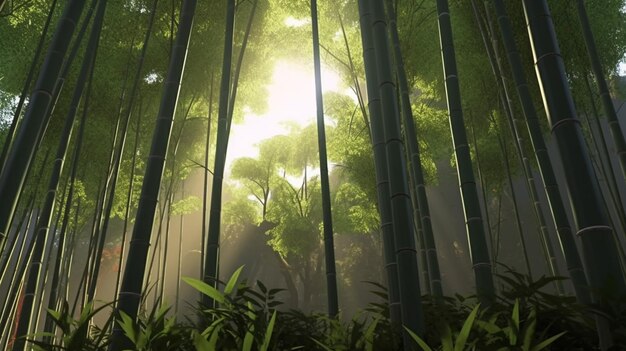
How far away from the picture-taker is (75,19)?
7.11 feet

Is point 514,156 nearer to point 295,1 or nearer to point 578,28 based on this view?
point 578,28

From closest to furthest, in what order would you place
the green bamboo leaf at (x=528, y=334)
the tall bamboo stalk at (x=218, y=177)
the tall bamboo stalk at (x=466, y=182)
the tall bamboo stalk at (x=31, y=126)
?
the green bamboo leaf at (x=528, y=334) → the tall bamboo stalk at (x=31, y=126) → the tall bamboo stalk at (x=466, y=182) → the tall bamboo stalk at (x=218, y=177)

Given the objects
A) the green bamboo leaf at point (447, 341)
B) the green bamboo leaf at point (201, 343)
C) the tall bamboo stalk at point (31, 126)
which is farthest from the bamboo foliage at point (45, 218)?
the green bamboo leaf at point (447, 341)

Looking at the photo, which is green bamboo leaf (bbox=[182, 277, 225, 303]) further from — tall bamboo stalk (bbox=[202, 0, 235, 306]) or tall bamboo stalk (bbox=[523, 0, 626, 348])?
tall bamboo stalk (bbox=[523, 0, 626, 348])

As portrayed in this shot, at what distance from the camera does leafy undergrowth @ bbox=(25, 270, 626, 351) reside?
51.4 inches

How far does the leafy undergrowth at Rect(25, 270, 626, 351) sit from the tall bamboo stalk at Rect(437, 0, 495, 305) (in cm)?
33

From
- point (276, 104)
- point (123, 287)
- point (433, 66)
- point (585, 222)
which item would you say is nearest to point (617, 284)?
point (585, 222)

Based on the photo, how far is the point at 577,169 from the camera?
58.6 inches

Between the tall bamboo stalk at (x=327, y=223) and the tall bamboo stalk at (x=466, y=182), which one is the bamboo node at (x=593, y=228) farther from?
the tall bamboo stalk at (x=327, y=223)

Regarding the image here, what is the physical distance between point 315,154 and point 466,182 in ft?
40.7

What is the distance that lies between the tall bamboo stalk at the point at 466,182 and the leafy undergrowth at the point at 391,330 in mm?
334

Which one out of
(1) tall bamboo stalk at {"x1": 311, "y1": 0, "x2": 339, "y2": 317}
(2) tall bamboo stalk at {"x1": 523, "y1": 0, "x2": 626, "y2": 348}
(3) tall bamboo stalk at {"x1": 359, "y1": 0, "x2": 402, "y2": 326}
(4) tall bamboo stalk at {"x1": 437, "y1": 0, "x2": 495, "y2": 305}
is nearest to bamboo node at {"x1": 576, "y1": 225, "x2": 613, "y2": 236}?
(2) tall bamboo stalk at {"x1": 523, "y1": 0, "x2": 626, "y2": 348}

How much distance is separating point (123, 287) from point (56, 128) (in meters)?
5.35

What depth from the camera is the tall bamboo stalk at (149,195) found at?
1.84 m
